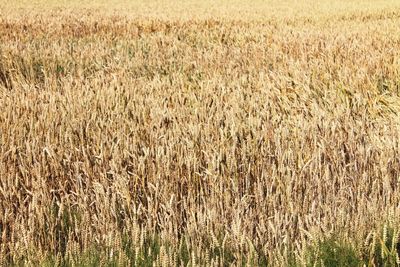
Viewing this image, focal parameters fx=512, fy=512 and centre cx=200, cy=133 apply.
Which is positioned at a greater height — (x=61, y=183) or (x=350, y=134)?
(x=350, y=134)

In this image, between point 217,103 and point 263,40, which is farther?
point 263,40

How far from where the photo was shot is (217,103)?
3.21 meters

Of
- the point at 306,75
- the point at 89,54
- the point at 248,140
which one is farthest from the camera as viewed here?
the point at 89,54

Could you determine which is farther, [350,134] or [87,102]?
[87,102]

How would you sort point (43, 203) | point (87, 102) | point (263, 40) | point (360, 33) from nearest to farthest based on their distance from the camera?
point (43, 203), point (87, 102), point (263, 40), point (360, 33)

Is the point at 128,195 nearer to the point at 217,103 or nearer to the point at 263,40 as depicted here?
the point at 217,103

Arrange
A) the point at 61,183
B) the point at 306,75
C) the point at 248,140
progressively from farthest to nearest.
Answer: the point at 306,75 → the point at 248,140 → the point at 61,183

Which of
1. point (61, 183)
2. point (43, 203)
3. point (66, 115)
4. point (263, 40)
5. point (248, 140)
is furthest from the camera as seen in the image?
point (263, 40)

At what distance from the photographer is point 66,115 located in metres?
3.06

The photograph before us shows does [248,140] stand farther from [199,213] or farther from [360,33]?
[360,33]

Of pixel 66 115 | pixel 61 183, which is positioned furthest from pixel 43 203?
pixel 66 115

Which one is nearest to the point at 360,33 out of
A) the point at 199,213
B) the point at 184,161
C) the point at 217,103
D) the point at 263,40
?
the point at 263,40

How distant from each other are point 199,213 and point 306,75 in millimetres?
2869

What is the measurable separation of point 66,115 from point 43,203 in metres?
1.27
